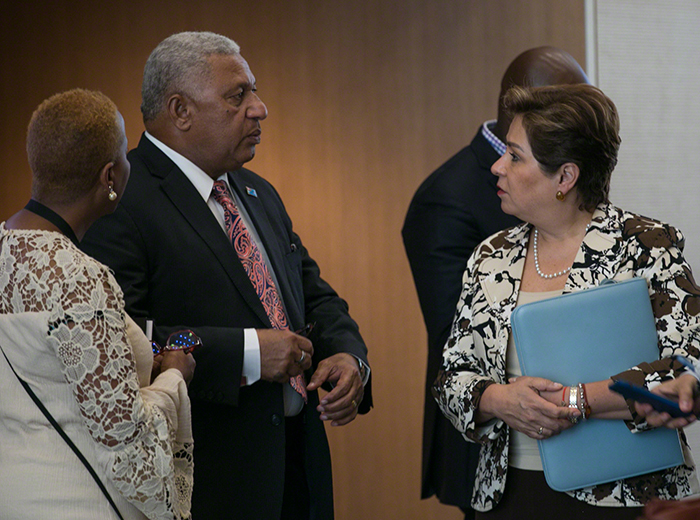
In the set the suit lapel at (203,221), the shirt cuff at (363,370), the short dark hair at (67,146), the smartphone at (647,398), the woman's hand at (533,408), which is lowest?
the shirt cuff at (363,370)

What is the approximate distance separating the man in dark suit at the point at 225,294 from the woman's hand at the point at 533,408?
1.68 ft

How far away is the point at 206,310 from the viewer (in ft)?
7.55

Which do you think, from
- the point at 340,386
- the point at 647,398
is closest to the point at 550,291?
the point at 647,398

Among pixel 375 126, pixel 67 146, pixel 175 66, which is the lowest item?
pixel 375 126

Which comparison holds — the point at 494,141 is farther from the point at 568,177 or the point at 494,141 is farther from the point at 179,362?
the point at 179,362

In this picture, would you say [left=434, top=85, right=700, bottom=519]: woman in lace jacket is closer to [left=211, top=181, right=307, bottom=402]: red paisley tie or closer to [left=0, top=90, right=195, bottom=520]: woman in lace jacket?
[left=211, top=181, right=307, bottom=402]: red paisley tie

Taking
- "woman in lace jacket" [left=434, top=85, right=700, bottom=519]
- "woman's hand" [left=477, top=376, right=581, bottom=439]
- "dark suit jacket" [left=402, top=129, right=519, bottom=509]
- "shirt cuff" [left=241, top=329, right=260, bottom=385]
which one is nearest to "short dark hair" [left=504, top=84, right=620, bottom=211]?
"woman in lace jacket" [left=434, top=85, right=700, bottom=519]

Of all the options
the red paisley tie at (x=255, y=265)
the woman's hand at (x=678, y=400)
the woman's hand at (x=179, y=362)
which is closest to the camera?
the woman's hand at (x=678, y=400)

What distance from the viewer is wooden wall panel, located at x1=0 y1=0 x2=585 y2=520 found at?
443 cm

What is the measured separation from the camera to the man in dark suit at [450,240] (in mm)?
2863

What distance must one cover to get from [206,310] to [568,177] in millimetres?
1103

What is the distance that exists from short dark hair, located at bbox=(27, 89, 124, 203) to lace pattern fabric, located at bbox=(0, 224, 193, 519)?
121mm

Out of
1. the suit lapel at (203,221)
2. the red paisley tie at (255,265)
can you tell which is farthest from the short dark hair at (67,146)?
the red paisley tie at (255,265)

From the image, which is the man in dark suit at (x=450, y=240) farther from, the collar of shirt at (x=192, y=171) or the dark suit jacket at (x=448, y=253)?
the collar of shirt at (x=192, y=171)
